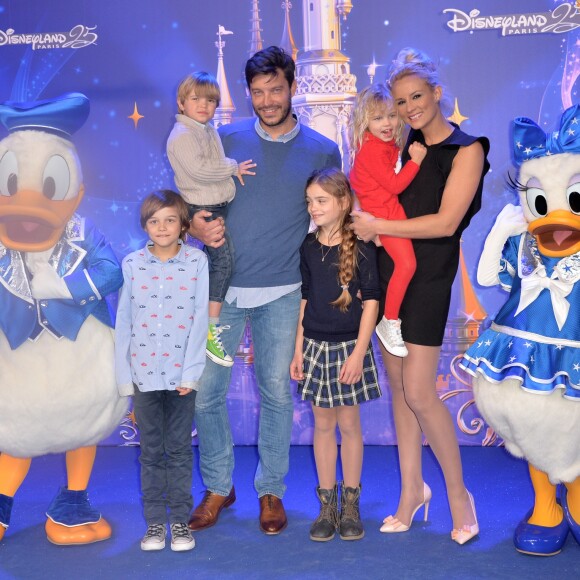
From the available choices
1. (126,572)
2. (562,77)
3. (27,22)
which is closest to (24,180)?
(126,572)

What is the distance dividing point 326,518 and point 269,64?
1765 mm

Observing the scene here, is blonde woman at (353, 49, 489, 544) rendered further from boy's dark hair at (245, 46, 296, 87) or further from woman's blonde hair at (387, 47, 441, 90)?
boy's dark hair at (245, 46, 296, 87)

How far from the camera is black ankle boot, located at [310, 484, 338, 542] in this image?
122 inches

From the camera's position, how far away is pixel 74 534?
3.12m

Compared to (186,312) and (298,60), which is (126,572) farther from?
(298,60)

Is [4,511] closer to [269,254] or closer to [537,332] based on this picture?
[269,254]

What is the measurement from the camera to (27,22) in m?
4.38

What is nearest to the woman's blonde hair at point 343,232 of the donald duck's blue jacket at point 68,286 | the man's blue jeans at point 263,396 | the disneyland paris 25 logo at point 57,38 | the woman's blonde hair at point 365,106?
the woman's blonde hair at point 365,106

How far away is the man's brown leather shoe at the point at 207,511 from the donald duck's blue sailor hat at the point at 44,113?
1.60 m

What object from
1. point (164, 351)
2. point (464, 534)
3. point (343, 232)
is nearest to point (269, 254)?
point (343, 232)

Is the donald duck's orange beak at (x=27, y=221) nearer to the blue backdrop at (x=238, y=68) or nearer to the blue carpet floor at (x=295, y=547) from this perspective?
the blue carpet floor at (x=295, y=547)

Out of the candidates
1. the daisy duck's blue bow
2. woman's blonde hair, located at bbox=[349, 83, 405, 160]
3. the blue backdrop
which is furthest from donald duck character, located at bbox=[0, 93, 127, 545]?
the daisy duck's blue bow

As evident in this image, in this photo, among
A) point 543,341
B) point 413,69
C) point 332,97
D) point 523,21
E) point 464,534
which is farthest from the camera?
point 332,97

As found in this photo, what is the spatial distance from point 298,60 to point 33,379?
2240 millimetres
